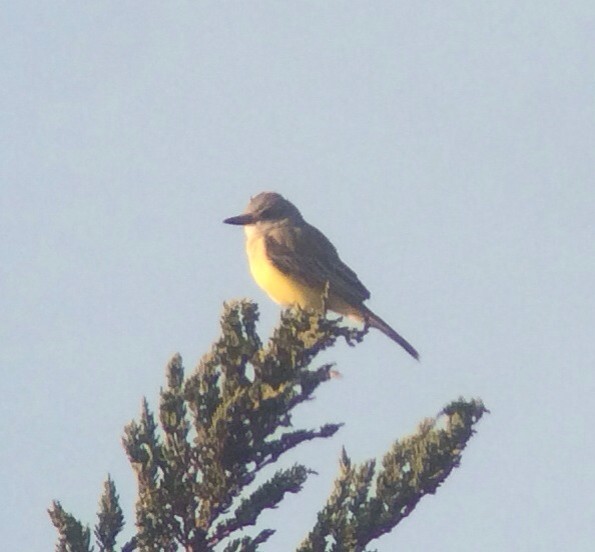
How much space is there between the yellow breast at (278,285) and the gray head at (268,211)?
2.70ft

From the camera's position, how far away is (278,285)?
10.2 meters

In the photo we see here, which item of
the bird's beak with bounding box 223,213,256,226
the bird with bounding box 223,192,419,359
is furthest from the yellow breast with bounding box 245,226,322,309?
the bird's beak with bounding box 223,213,256,226

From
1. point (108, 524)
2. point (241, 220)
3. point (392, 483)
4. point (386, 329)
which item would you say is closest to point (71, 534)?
point (108, 524)

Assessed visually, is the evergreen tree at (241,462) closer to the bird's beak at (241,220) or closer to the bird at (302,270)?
the bird at (302,270)

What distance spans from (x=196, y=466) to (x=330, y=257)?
17.9 ft

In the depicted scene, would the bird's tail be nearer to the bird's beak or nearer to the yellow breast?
the yellow breast

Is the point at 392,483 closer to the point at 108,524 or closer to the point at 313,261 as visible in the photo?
the point at 108,524

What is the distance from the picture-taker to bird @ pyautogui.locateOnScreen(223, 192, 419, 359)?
10000 millimetres

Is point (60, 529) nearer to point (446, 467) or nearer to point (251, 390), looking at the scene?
point (251, 390)

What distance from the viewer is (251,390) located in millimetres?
5426

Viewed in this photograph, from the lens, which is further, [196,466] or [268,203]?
[268,203]

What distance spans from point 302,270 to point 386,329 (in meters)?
0.86

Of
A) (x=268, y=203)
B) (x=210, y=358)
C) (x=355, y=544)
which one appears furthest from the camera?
(x=268, y=203)

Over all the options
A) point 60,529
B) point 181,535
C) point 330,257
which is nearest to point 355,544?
point 181,535
